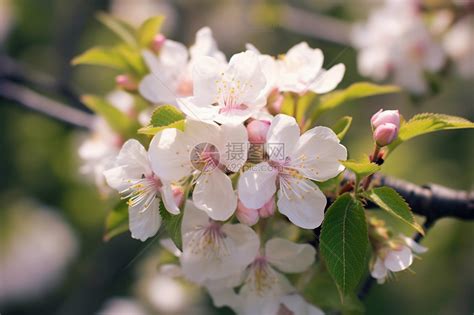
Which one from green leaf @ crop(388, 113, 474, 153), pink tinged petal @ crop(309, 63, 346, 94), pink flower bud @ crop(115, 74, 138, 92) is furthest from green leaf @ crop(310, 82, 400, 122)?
pink flower bud @ crop(115, 74, 138, 92)

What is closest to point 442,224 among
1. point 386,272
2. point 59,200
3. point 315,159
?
point 386,272

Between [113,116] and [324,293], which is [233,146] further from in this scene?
[113,116]

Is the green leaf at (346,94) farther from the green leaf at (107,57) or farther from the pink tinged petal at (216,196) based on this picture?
the green leaf at (107,57)

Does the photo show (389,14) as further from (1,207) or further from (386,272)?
(1,207)

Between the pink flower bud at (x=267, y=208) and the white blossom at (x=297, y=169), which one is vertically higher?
the white blossom at (x=297, y=169)

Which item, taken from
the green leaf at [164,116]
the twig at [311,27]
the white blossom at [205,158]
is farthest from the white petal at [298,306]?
the twig at [311,27]

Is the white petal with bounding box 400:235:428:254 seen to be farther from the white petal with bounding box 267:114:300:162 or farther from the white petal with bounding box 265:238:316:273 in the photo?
the white petal with bounding box 267:114:300:162
